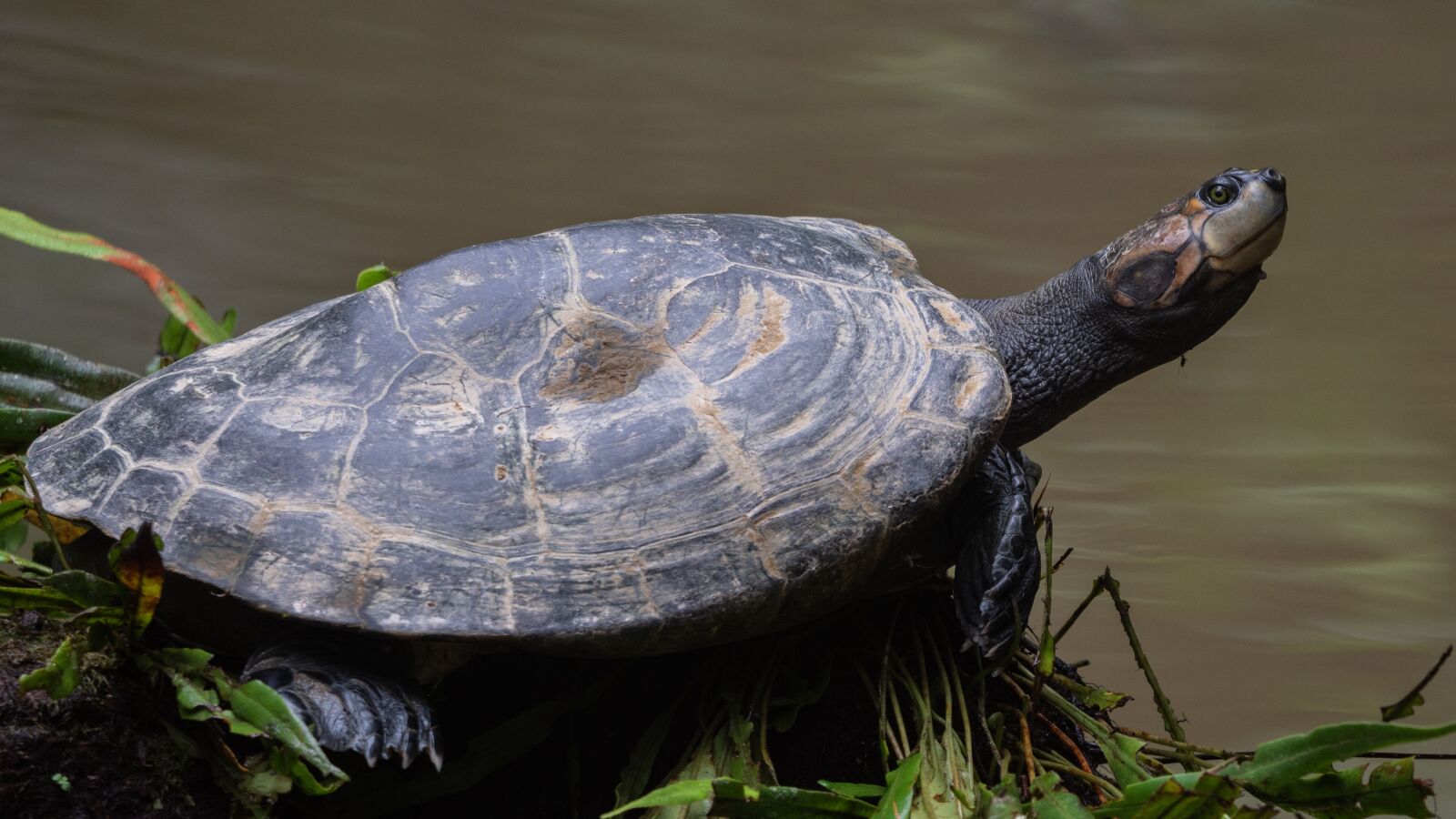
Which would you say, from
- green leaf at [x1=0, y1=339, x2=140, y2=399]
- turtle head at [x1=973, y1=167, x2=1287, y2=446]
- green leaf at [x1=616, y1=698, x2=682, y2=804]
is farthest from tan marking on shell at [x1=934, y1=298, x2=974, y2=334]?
green leaf at [x1=0, y1=339, x2=140, y2=399]

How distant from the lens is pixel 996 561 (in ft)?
4.22

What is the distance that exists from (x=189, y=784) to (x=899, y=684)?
82cm

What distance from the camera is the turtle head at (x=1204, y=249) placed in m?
1.48

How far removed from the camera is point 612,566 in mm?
1143

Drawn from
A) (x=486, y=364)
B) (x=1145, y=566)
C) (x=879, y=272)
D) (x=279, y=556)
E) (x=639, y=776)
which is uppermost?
(x=879, y=272)

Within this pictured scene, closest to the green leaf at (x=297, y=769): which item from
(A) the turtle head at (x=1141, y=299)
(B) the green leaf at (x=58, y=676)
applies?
(B) the green leaf at (x=58, y=676)

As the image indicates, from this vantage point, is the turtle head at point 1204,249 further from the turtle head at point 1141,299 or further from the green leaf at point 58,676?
the green leaf at point 58,676

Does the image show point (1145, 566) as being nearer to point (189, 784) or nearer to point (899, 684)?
point (899, 684)

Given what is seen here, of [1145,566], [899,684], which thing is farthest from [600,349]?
[1145,566]

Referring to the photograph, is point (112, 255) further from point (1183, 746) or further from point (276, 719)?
point (1183, 746)

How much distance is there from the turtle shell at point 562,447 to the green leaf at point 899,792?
202 millimetres

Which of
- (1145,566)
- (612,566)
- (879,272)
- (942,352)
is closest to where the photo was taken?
(612,566)

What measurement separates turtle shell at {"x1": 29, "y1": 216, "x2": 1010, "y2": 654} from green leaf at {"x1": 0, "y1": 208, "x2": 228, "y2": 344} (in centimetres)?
61

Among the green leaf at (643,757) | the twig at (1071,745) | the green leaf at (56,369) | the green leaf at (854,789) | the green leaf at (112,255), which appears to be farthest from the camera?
the green leaf at (56,369)
